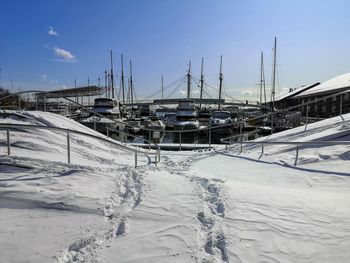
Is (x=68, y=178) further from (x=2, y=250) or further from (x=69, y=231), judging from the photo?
(x=2, y=250)

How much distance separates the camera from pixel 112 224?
4.61m

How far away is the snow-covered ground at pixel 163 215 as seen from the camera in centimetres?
392

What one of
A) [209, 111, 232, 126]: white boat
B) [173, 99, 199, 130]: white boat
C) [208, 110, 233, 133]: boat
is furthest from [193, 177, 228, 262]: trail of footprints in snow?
[173, 99, 199, 130]: white boat

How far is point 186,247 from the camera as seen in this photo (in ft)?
13.3

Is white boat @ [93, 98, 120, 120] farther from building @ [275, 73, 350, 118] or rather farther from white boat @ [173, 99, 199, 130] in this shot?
building @ [275, 73, 350, 118]

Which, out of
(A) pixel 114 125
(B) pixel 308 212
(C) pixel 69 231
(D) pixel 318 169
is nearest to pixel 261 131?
(A) pixel 114 125

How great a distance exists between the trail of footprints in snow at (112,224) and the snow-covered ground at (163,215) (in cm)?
1

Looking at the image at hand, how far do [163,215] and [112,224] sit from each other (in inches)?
31.6

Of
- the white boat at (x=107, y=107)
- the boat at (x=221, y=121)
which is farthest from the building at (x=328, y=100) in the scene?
the white boat at (x=107, y=107)

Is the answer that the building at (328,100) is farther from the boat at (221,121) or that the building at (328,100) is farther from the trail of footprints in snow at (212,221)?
the trail of footprints in snow at (212,221)

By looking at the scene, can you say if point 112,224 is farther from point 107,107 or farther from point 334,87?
point 334,87

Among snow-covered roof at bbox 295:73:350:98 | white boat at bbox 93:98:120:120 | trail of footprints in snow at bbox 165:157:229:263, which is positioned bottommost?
trail of footprints in snow at bbox 165:157:229:263

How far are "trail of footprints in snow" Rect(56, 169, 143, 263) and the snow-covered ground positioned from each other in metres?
0.01

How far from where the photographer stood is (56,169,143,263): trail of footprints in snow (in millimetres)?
3783
